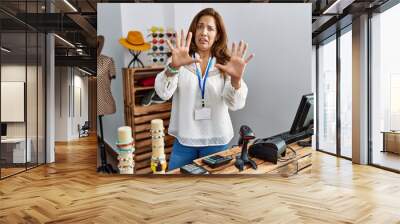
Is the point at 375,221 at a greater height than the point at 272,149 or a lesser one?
lesser

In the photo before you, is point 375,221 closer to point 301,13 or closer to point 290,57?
point 290,57

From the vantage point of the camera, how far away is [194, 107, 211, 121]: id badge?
4.58m

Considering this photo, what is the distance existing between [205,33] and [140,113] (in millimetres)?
1346

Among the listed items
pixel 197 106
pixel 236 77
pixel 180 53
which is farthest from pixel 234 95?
pixel 180 53

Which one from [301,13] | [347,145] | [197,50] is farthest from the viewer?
[347,145]

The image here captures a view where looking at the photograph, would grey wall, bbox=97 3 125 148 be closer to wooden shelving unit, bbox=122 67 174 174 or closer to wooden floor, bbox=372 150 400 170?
wooden shelving unit, bbox=122 67 174 174

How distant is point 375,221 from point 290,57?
2.58m

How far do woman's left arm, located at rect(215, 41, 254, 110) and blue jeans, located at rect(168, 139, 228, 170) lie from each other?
1.97 feet

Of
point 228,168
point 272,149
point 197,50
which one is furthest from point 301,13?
point 228,168

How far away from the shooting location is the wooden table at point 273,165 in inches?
184

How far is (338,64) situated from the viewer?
297 inches

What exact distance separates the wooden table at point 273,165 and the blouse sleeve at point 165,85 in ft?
3.06

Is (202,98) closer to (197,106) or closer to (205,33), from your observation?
(197,106)

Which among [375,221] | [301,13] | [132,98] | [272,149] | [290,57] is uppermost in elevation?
[301,13]
